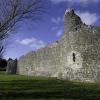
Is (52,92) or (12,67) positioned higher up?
(12,67)

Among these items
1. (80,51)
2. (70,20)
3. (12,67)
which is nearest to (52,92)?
(80,51)

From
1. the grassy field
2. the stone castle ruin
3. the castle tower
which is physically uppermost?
the castle tower

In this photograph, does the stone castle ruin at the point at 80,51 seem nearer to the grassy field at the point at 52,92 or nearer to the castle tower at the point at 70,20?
the castle tower at the point at 70,20

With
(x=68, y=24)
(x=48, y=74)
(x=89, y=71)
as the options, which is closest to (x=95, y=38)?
(x=89, y=71)

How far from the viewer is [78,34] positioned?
86.9 ft

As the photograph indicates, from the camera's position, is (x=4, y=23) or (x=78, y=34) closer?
(x=4, y=23)

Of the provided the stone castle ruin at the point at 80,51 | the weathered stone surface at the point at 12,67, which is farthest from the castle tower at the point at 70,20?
the weathered stone surface at the point at 12,67

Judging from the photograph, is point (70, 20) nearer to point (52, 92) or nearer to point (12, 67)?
point (52, 92)

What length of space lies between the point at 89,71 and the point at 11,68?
3343 cm

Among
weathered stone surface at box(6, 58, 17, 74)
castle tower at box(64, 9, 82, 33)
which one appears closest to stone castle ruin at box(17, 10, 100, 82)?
castle tower at box(64, 9, 82, 33)

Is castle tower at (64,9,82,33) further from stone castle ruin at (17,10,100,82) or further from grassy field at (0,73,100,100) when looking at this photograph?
grassy field at (0,73,100,100)

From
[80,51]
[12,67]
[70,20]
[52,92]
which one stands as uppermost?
[70,20]

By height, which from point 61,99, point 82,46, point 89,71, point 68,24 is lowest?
point 61,99

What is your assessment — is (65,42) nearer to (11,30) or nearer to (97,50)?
(97,50)
